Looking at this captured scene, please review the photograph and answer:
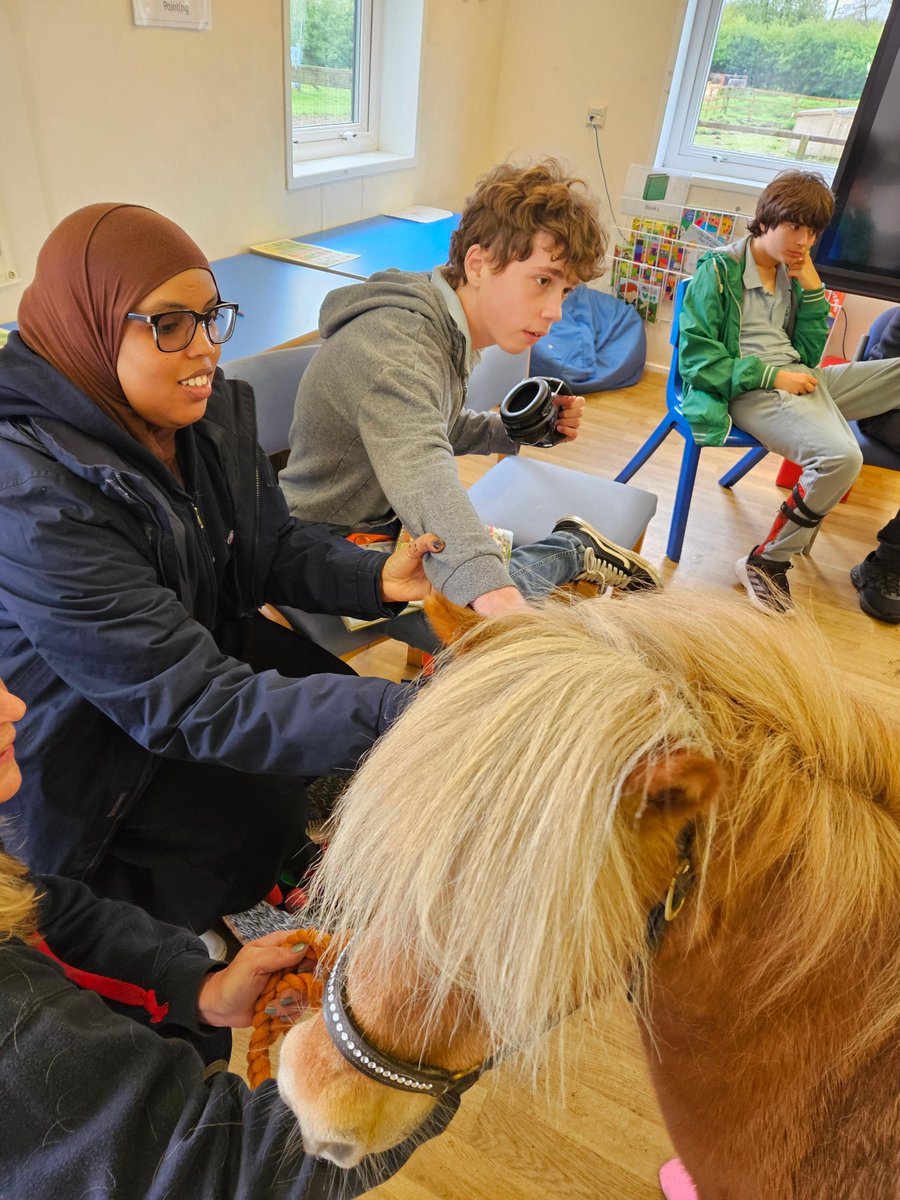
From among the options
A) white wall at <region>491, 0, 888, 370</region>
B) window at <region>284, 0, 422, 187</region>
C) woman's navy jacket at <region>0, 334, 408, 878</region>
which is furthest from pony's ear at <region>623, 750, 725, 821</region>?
white wall at <region>491, 0, 888, 370</region>

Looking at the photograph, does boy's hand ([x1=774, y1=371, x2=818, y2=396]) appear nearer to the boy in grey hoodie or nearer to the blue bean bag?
the boy in grey hoodie

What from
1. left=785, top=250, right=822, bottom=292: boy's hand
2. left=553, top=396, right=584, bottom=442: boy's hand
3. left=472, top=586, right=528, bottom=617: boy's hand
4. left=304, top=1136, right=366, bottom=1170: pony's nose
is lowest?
left=304, top=1136, right=366, bottom=1170: pony's nose

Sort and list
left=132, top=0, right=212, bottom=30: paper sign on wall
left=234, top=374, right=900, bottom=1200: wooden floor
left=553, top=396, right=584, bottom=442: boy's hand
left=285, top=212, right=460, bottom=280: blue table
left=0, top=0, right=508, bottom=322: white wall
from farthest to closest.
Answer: left=285, top=212, right=460, bottom=280: blue table
left=132, top=0, right=212, bottom=30: paper sign on wall
left=0, top=0, right=508, bottom=322: white wall
left=553, top=396, right=584, bottom=442: boy's hand
left=234, top=374, right=900, bottom=1200: wooden floor

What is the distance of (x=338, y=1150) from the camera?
528mm

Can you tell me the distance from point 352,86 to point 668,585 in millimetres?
3557

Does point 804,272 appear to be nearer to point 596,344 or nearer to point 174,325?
point 596,344

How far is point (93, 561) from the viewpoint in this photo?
0.79 m

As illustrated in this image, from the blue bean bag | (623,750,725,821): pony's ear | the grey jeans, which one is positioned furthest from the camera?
the blue bean bag

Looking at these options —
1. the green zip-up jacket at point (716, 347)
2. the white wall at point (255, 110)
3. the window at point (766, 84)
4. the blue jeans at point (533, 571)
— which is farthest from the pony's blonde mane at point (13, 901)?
the window at point (766, 84)

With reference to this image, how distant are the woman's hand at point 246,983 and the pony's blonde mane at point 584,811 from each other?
267 mm

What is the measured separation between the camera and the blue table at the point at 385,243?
2625 millimetres

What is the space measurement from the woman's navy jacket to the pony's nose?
36 cm

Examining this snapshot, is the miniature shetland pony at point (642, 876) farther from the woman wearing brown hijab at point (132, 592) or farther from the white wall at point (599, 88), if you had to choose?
the white wall at point (599, 88)

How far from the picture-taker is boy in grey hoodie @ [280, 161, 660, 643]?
113cm
